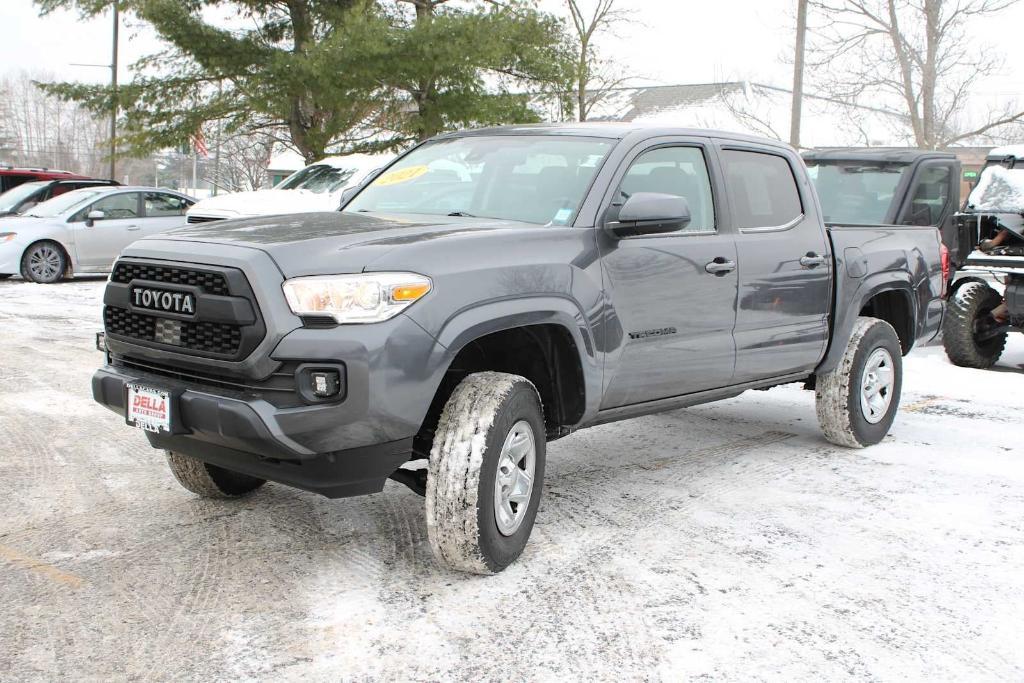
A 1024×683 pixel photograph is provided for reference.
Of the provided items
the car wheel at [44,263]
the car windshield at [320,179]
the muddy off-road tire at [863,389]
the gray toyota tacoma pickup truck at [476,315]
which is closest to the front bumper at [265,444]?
the gray toyota tacoma pickup truck at [476,315]

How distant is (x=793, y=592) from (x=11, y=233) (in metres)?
14.5

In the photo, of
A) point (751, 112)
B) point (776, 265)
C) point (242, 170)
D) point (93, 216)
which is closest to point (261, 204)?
point (93, 216)

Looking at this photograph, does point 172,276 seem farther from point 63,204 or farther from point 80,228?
point 63,204

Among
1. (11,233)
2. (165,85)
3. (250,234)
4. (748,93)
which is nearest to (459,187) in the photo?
(250,234)

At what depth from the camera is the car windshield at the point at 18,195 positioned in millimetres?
17828

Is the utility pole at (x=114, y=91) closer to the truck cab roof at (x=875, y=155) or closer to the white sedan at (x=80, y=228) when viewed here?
the white sedan at (x=80, y=228)

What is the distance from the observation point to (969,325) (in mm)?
9977

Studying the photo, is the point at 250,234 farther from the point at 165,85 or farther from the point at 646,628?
the point at 165,85

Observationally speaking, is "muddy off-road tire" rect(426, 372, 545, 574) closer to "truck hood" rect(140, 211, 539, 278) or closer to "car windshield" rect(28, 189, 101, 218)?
"truck hood" rect(140, 211, 539, 278)

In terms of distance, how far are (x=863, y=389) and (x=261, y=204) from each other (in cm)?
830

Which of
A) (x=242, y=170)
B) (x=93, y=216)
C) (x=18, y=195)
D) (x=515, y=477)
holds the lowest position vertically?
(x=515, y=477)

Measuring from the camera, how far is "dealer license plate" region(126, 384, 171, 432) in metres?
3.77

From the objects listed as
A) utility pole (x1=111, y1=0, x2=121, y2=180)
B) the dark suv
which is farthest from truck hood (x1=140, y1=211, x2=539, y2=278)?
utility pole (x1=111, y1=0, x2=121, y2=180)

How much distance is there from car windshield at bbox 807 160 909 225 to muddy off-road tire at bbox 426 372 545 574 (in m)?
8.33
